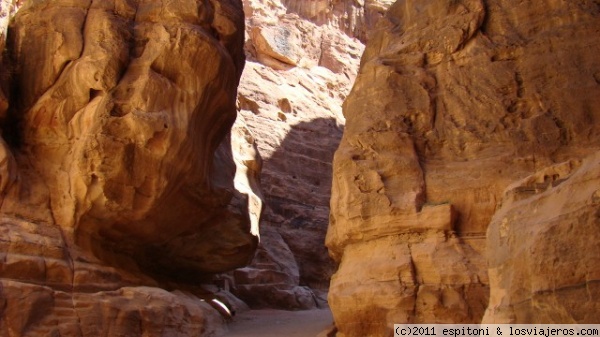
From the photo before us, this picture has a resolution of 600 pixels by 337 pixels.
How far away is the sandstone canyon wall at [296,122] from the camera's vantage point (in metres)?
20.0

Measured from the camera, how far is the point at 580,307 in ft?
13.8

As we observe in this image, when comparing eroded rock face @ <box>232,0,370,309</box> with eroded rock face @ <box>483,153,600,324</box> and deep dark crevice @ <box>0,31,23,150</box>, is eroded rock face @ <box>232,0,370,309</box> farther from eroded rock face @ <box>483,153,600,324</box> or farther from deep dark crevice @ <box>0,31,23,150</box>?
eroded rock face @ <box>483,153,600,324</box>

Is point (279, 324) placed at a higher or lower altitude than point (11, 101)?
lower

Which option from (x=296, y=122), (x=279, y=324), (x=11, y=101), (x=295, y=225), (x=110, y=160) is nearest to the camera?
(x=110, y=160)

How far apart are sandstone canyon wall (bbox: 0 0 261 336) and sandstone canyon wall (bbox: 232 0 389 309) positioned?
466 cm

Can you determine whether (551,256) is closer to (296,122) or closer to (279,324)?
(279,324)

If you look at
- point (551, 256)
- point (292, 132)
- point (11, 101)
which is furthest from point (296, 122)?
point (551, 256)

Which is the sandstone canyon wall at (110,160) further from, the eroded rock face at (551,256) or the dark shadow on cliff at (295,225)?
the eroded rock face at (551,256)

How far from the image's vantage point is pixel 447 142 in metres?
10.6

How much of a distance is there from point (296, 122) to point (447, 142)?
15.3 m

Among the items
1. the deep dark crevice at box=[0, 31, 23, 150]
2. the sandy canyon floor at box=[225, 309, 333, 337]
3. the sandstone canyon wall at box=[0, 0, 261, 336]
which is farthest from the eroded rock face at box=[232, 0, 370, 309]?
the deep dark crevice at box=[0, 31, 23, 150]

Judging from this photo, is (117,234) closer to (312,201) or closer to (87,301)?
(87,301)

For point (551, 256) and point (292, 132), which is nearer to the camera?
point (551, 256)

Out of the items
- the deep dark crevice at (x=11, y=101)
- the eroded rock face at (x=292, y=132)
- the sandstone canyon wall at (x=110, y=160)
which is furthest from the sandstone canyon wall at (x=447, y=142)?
the eroded rock face at (x=292, y=132)
